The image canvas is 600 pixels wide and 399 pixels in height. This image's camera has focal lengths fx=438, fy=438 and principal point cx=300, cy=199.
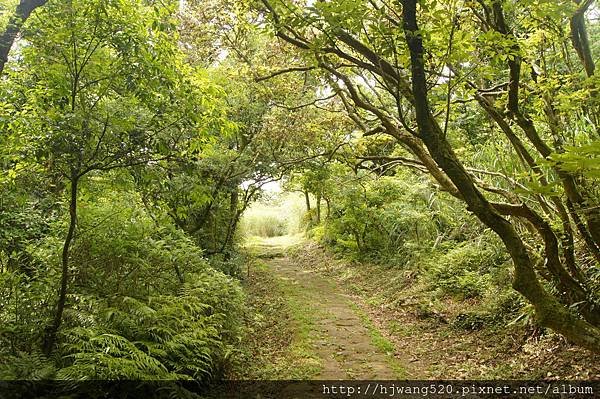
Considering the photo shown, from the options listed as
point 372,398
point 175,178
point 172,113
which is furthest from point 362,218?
point 172,113

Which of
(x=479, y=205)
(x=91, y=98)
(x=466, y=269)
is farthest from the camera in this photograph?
(x=466, y=269)

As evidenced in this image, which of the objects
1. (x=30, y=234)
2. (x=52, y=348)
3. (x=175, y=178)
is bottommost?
(x=52, y=348)

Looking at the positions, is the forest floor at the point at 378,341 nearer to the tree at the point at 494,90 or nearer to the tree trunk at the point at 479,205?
the tree at the point at 494,90

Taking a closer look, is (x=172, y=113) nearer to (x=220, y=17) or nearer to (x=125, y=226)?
(x=125, y=226)

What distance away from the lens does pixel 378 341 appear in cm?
746

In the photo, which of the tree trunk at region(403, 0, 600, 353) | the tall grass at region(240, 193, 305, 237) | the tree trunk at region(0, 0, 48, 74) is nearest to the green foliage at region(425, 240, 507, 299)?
the tree trunk at region(403, 0, 600, 353)

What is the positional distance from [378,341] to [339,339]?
68 centimetres

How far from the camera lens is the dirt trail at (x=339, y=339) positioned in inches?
243

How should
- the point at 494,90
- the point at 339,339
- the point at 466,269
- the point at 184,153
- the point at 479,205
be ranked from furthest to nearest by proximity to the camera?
1. the point at 466,269
2. the point at 339,339
3. the point at 494,90
4. the point at 184,153
5. the point at 479,205

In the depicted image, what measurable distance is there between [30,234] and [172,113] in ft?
10.7

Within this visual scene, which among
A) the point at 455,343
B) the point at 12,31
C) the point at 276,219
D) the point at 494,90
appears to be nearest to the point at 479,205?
the point at 494,90

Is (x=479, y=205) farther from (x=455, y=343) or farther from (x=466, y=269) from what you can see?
(x=466, y=269)

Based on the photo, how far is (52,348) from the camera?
4.33 meters

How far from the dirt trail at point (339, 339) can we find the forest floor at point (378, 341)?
15mm
